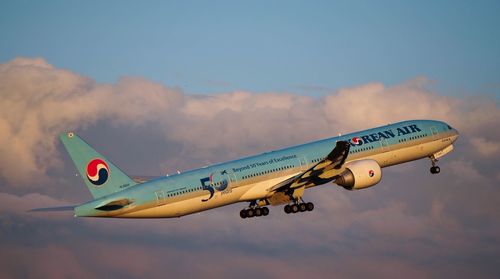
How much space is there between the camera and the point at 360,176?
220 feet

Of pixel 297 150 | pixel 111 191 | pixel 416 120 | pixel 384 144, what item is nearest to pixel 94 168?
pixel 111 191

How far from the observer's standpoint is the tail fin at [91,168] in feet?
202

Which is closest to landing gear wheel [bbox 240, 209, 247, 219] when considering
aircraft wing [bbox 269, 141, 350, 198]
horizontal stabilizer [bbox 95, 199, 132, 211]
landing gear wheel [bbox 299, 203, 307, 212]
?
aircraft wing [bbox 269, 141, 350, 198]

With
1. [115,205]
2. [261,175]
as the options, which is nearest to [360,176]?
[261,175]

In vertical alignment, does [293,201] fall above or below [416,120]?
below

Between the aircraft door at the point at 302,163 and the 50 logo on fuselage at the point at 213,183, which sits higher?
the aircraft door at the point at 302,163

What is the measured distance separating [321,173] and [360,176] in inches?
120

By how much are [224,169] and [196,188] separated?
281cm

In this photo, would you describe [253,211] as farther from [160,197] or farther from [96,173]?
[96,173]

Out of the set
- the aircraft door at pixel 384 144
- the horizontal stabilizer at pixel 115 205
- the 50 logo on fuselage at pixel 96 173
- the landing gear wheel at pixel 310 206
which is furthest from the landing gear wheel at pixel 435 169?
the 50 logo on fuselage at pixel 96 173

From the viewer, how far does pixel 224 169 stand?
64750 millimetres

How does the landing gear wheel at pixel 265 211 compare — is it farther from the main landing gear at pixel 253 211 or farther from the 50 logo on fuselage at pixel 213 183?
the 50 logo on fuselage at pixel 213 183

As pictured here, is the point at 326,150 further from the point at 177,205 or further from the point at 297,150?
the point at 177,205

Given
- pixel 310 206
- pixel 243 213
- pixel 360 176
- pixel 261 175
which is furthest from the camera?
pixel 243 213
